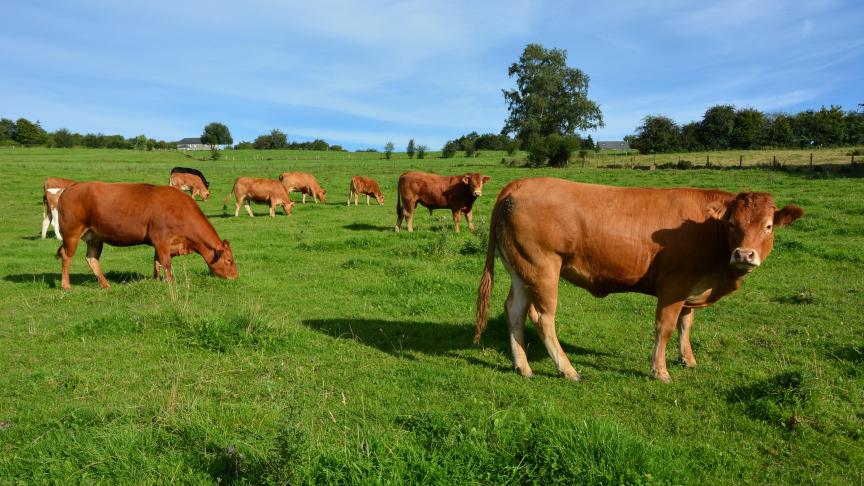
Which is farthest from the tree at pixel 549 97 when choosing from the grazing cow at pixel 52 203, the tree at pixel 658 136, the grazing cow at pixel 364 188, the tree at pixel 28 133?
the tree at pixel 28 133

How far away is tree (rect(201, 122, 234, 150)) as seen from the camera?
156 m

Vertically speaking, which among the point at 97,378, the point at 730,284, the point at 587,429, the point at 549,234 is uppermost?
the point at 549,234

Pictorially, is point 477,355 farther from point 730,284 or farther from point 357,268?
point 357,268

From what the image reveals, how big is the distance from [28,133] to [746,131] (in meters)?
145

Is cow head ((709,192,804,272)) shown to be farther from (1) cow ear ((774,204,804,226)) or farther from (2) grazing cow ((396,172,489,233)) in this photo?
(2) grazing cow ((396,172,489,233))

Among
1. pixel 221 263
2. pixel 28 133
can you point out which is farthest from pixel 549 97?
pixel 28 133

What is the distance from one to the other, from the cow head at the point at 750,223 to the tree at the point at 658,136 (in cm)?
9097

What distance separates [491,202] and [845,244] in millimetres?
14059

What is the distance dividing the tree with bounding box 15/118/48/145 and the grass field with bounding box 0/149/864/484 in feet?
431

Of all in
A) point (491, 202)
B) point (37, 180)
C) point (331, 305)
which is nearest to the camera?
point (331, 305)

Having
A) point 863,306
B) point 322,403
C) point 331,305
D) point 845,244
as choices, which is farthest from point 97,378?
point 845,244

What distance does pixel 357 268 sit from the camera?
1188 centimetres

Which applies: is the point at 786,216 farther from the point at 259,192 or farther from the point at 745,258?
the point at 259,192

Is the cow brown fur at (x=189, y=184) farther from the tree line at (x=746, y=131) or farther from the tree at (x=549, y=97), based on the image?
the tree line at (x=746, y=131)
